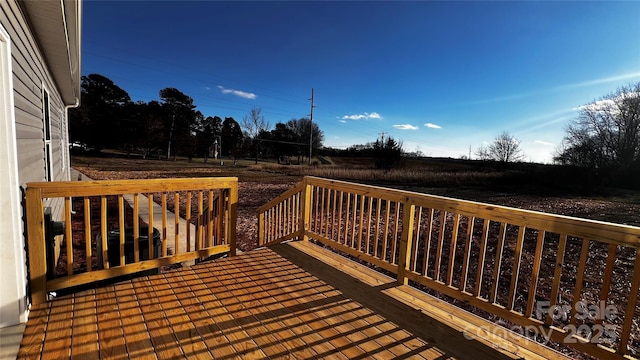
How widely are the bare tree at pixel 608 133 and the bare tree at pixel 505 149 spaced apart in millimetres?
13752

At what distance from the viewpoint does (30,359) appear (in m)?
1.58

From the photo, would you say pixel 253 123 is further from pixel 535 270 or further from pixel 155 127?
pixel 535 270

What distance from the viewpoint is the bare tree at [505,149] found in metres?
40.8

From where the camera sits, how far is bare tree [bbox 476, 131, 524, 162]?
40.8m

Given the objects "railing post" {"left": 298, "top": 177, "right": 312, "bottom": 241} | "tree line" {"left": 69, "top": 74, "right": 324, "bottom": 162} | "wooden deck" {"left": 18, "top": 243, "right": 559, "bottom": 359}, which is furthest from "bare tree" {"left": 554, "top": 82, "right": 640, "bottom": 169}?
"wooden deck" {"left": 18, "top": 243, "right": 559, "bottom": 359}

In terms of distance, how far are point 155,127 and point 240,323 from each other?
3644cm

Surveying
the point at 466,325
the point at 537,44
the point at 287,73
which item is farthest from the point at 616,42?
the point at 287,73

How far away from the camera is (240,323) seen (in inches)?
80.9

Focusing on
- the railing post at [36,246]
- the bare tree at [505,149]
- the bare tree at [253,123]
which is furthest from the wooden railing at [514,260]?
the bare tree at [505,149]

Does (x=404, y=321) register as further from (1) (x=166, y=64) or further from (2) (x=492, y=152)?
(2) (x=492, y=152)

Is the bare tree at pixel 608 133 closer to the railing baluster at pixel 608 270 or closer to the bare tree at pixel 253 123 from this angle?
the railing baluster at pixel 608 270

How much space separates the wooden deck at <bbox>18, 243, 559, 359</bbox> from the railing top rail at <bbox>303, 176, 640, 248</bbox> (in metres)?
0.81

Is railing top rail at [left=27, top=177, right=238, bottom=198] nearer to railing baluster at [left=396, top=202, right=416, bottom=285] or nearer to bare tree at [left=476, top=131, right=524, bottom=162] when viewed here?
railing baluster at [left=396, top=202, right=416, bottom=285]

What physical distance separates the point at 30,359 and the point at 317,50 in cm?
2034
